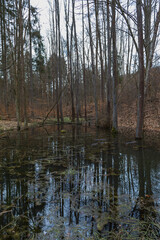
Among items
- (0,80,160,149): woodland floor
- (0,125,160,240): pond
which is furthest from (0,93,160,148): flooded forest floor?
(0,125,160,240): pond

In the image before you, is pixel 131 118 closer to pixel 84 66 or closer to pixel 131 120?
pixel 131 120

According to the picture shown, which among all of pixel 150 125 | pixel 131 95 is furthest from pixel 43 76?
pixel 150 125

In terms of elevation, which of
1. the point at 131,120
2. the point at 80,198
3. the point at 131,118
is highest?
the point at 131,118

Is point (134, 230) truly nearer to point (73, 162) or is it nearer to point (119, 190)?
point (119, 190)

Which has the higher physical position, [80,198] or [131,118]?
[131,118]

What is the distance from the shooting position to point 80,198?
271 centimetres

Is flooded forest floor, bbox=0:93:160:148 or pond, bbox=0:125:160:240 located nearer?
pond, bbox=0:125:160:240

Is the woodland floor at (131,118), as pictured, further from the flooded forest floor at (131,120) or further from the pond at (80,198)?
the pond at (80,198)

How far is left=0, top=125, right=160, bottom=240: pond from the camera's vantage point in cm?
197

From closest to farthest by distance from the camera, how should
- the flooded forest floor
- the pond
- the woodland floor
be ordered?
the pond, the woodland floor, the flooded forest floor

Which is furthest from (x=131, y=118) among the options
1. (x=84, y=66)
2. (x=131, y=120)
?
(x=84, y=66)

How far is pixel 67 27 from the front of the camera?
16.8 metres

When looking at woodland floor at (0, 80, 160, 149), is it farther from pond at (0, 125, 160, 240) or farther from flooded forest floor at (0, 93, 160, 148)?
pond at (0, 125, 160, 240)

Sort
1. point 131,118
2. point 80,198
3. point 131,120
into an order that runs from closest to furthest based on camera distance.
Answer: point 80,198, point 131,120, point 131,118
